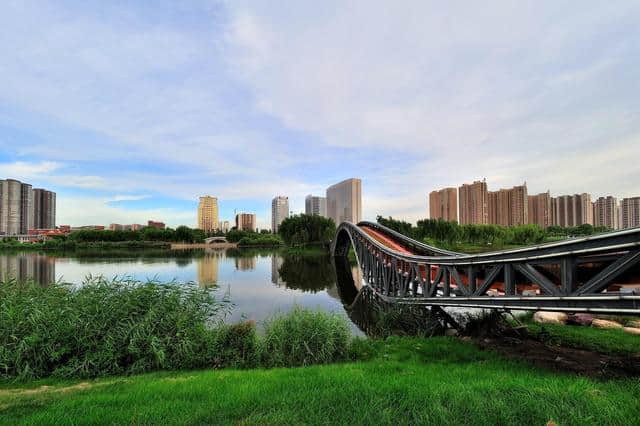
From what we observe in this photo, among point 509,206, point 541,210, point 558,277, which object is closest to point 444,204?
point 509,206

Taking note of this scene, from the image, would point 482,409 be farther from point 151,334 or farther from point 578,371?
point 151,334

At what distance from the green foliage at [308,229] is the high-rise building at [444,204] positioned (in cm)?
3736

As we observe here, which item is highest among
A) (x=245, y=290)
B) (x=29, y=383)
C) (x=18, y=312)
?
(x=18, y=312)

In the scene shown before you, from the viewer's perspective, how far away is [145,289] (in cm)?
812

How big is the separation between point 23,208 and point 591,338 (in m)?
154

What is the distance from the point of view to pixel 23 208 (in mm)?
111375

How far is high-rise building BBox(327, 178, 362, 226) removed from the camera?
4980 inches

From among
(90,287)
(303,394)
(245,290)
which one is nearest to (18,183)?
(245,290)

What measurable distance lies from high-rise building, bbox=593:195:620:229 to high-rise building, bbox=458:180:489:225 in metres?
27.5

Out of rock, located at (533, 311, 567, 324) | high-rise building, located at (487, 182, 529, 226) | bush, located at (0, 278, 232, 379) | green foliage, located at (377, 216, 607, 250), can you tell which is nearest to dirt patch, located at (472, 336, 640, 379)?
rock, located at (533, 311, 567, 324)

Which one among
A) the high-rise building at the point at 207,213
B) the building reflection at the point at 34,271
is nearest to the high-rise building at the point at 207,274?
the building reflection at the point at 34,271

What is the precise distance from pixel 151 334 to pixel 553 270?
9.70 metres

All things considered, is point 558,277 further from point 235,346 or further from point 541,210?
point 541,210

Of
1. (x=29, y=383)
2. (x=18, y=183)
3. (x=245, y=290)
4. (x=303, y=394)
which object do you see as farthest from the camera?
(x=18, y=183)
